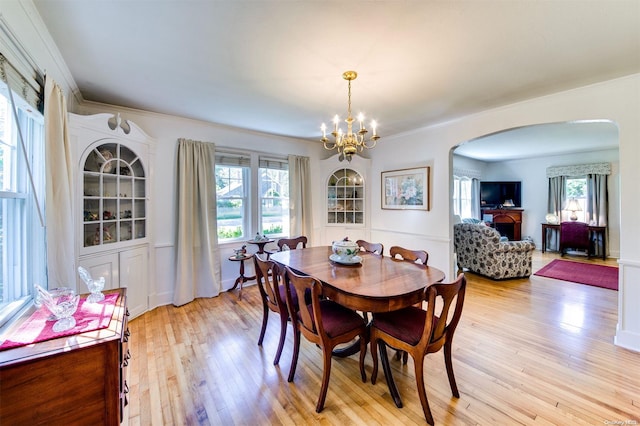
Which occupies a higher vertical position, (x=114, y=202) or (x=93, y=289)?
(x=114, y=202)

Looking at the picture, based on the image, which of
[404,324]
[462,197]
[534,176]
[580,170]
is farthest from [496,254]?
[534,176]

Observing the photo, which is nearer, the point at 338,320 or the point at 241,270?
the point at 338,320

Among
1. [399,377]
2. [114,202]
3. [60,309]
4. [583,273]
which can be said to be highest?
[114,202]

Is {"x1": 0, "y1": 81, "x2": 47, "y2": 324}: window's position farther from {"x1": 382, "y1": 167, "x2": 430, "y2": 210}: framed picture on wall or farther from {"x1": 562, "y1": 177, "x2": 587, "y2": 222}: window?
{"x1": 562, "y1": 177, "x2": 587, "y2": 222}: window

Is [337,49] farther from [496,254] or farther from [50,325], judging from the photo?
[496,254]

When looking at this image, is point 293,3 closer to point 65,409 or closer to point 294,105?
point 294,105

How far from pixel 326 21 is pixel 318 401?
251 cm

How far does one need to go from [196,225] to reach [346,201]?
2700 millimetres

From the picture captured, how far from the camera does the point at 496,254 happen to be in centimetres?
439

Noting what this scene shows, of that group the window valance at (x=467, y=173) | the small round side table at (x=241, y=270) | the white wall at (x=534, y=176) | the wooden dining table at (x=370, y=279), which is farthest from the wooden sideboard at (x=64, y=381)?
the white wall at (x=534, y=176)

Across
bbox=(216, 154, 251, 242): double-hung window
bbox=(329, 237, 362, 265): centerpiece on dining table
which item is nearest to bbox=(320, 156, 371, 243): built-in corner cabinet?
bbox=(216, 154, 251, 242): double-hung window

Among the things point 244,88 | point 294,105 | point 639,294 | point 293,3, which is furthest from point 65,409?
point 639,294

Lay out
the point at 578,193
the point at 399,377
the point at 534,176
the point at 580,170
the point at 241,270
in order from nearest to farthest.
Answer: the point at 399,377
the point at 241,270
the point at 580,170
the point at 578,193
the point at 534,176

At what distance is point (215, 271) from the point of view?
12.6ft
